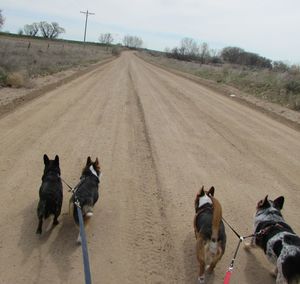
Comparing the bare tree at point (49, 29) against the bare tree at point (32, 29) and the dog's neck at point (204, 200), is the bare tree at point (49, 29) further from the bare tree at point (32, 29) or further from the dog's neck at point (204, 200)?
the dog's neck at point (204, 200)

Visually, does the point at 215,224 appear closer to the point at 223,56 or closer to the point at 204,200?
the point at 204,200

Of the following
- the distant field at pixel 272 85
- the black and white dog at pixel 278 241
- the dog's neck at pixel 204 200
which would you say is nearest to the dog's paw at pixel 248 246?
the black and white dog at pixel 278 241

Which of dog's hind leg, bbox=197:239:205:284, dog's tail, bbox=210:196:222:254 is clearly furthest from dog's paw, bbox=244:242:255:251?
dog's tail, bbox=210:196:222:254

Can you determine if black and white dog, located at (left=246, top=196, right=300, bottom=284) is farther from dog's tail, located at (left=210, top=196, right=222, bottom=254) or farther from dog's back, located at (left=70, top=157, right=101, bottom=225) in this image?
dog's back, located at (left=70, top=157, right=101, bottom=225)

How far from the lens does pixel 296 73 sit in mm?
26891

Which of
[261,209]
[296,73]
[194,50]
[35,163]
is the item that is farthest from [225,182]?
[194,50]

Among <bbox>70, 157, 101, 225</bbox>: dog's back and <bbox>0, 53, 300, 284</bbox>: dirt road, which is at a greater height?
<bbox>70, 157, 101, 225</bbox>: dog's back

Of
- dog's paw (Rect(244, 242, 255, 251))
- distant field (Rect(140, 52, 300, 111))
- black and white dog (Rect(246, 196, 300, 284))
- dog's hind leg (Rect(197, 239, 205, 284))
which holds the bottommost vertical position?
dog's paw (Rect(244, 242, 255, 251))

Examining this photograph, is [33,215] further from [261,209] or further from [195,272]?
[261,209]

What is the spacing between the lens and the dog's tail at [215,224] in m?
4.59

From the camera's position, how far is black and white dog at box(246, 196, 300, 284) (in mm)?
4655

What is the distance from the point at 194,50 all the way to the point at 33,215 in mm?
116342

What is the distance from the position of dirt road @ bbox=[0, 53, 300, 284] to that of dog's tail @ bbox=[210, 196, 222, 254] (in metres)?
0.76

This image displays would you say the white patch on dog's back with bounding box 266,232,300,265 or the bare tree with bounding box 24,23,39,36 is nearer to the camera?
the white patch on dog's back with bounding box 266,232,300,265
